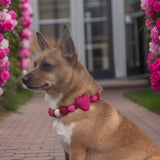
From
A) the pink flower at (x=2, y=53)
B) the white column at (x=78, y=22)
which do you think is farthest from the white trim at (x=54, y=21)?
the pink flower at (x=2, y=53)

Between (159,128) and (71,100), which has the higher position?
(71,100)

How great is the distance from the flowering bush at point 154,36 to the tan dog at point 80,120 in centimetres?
178

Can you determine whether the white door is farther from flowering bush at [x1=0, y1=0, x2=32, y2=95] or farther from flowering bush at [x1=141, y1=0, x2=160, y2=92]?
flowering bush at [x1=141, y1=0, x2=160, y2=92]

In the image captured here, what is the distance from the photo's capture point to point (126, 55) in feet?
48.2

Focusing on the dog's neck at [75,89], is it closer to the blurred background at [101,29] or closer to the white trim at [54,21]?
the blurred background at [101,29]

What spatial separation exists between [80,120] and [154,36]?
8.07 feet

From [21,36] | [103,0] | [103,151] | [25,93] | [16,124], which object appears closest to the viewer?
[103,151]

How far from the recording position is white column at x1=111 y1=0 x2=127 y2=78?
1425 cm

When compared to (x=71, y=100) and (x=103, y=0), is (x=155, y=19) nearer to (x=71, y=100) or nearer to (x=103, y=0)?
(x=71, y=100)

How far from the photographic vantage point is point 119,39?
14.5m

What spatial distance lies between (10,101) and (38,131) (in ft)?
10.4

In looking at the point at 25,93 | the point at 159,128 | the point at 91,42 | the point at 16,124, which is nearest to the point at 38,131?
the point at 16,124

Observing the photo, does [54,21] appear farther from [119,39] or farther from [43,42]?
[43,42]

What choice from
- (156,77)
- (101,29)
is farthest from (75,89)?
(101,29)
